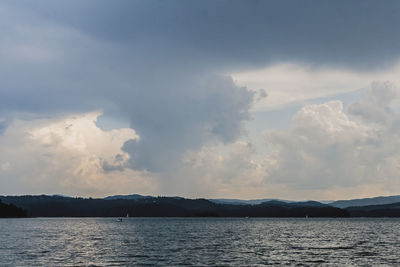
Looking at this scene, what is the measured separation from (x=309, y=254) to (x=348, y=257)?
8.33m

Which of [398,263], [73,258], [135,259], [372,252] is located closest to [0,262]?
[73,258]

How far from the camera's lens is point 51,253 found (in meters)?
97.7

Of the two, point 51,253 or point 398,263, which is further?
point 51,253

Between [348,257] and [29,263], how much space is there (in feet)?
202

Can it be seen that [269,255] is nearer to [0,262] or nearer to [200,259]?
[200,259]

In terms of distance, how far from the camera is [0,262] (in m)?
79.9

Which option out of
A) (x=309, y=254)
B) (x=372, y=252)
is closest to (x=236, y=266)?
(x=309, y=254)

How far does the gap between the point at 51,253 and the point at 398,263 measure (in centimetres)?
7098

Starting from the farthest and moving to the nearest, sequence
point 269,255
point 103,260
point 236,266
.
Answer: point 269,255, point 103,260, point 236,266

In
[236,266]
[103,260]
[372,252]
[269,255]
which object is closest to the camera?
[236,266]

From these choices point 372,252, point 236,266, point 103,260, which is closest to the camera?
point 236,266

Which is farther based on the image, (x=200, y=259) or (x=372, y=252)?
(x=372, y=252)

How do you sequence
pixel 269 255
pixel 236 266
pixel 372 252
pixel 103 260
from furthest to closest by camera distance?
1. pixel 372 252
2. pixel 269 255
3. pixel 103 260
4. pixel 236 266

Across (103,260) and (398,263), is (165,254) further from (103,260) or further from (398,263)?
(398,263)
